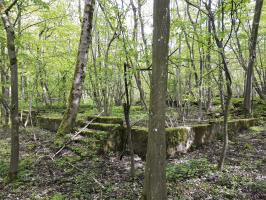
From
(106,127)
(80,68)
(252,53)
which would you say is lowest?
(106,127)

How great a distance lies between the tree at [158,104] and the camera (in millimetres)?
3396

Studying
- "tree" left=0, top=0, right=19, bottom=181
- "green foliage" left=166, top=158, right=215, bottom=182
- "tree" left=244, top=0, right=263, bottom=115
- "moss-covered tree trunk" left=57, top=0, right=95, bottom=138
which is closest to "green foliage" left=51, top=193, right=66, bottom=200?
"tree" left=0, top=0, right=19, bottom=181

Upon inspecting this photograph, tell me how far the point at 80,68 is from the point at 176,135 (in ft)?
11.6

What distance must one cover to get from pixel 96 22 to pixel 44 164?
8.67m

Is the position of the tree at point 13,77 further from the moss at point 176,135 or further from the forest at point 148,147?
the moss at point 176,135

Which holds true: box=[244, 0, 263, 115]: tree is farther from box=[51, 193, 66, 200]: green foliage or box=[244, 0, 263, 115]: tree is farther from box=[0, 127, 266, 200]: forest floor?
→ box=[51, 193, 66, 200]: green foliage

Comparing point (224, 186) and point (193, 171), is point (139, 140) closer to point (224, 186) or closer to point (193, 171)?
point (193, 171)

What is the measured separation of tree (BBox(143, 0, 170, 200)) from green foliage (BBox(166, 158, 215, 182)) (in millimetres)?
1563

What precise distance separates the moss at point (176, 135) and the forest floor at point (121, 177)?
0.43 m

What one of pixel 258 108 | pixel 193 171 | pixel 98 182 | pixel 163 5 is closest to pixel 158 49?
pixel 163 5

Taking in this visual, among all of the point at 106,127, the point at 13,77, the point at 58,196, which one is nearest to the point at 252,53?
the point at 106,127

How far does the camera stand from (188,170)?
5.51 metres

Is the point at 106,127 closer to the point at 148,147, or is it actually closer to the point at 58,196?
the point at 58,196

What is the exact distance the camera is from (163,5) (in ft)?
11.1
